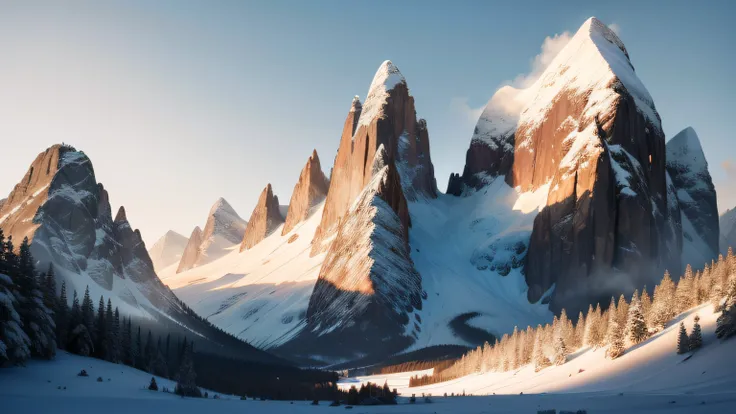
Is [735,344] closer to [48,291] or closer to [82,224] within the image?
[48,291]

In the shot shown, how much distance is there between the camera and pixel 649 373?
61.6 metres

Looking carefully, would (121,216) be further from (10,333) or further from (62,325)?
(10,333)

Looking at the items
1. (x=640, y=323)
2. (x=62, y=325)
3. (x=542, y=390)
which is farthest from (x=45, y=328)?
(x=640, y=323)

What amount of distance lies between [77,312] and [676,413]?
6541 centimetres

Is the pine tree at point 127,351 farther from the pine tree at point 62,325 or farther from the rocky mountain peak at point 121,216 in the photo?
the rocky mountain peak at point 121,216

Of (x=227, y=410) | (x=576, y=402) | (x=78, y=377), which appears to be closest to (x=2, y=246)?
(x=78, y=377)

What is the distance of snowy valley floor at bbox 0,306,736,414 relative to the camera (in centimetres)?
4184

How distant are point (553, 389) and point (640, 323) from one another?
43.0 feet

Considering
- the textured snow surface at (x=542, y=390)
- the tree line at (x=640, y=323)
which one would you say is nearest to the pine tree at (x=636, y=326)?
the tree line at (x=640, y=323)

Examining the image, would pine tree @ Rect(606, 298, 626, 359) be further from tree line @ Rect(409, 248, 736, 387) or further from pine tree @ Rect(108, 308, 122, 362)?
pine tree @ Rect(108, 308, 122, 362)

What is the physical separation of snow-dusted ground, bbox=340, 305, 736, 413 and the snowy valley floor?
10cm

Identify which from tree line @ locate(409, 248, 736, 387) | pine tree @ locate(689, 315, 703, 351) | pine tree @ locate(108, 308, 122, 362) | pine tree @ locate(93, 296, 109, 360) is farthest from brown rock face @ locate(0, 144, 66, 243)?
pine tree @ locate(689, 315, 703, 351)

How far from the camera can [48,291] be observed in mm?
77875

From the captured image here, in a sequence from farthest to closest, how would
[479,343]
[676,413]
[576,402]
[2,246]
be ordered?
[479,343]
[2,246]
[576,402]
[676,413]
